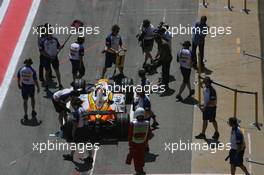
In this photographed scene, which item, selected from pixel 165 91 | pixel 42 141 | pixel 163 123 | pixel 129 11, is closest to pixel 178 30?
pixel 129 11

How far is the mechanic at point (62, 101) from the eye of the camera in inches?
939

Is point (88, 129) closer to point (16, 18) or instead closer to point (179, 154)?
point (179, 154)

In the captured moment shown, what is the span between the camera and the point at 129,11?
104ft

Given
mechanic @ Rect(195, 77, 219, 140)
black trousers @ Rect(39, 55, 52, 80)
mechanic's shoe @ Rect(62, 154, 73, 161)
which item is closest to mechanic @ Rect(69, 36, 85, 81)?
black trousers @ Rect(39, 55, 52, 80)

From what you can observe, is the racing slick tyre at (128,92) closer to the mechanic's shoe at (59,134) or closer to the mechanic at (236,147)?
the mechanic's shoe at (59,134)

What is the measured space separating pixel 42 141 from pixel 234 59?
24.9 feet

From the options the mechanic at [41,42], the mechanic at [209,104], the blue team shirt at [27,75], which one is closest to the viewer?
the mechanic at [209,104]

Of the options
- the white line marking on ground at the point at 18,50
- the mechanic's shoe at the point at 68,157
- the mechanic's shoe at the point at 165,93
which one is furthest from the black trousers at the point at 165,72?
the white line marking on ground at the point at 18,50

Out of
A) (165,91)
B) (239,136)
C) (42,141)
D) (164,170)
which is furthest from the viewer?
(165,91)

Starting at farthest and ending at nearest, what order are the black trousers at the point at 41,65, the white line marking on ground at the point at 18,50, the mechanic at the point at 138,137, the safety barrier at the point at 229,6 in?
the safety barrier at the point at 229,6 → the white line marking on ground at the point at 18,50 → the black trousers at the point at 41,65 → the mechanic at the point at 138,137

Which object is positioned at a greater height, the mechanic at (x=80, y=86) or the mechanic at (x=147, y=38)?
the mechanic at (x=147, y=38)

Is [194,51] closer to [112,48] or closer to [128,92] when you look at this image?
[112,48]

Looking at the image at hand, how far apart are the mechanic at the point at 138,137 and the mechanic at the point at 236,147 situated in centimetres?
211

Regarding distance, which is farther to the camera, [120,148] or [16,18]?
[16,18]
